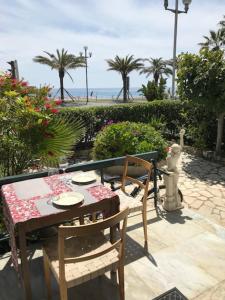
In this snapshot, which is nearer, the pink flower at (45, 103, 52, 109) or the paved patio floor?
the paved patio floor

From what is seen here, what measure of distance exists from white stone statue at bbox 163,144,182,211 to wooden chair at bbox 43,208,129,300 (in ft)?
6.79

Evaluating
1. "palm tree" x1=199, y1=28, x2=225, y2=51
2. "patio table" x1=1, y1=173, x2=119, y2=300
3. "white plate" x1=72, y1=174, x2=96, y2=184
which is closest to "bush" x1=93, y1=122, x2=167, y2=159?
"white plate" x1=72, y1=174, x2=96, y2=184

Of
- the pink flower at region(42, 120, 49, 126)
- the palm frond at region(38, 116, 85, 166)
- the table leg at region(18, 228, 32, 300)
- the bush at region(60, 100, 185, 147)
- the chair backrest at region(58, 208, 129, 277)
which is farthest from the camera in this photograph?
the bush at region(60, 100, 185, 147)

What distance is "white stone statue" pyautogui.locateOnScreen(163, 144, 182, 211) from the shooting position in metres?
4.41

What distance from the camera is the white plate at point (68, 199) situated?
2.59 metres

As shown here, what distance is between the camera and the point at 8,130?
351 cm

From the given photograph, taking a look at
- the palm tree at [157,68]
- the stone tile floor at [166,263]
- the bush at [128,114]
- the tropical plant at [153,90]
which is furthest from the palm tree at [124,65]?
the stone tile floor at [166,263]

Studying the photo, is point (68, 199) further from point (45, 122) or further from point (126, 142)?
point (126, 142)

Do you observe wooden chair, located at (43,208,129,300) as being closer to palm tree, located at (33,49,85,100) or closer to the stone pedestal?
the stone pedestal

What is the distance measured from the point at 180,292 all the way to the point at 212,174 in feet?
14.8

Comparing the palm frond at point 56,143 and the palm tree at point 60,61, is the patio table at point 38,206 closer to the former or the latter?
the palm frond at point 56,143

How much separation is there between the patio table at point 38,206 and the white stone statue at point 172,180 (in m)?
1.78

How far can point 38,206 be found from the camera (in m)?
2.58

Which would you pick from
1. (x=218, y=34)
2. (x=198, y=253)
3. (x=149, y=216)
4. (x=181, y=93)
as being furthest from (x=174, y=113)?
(x=218, y=34)
